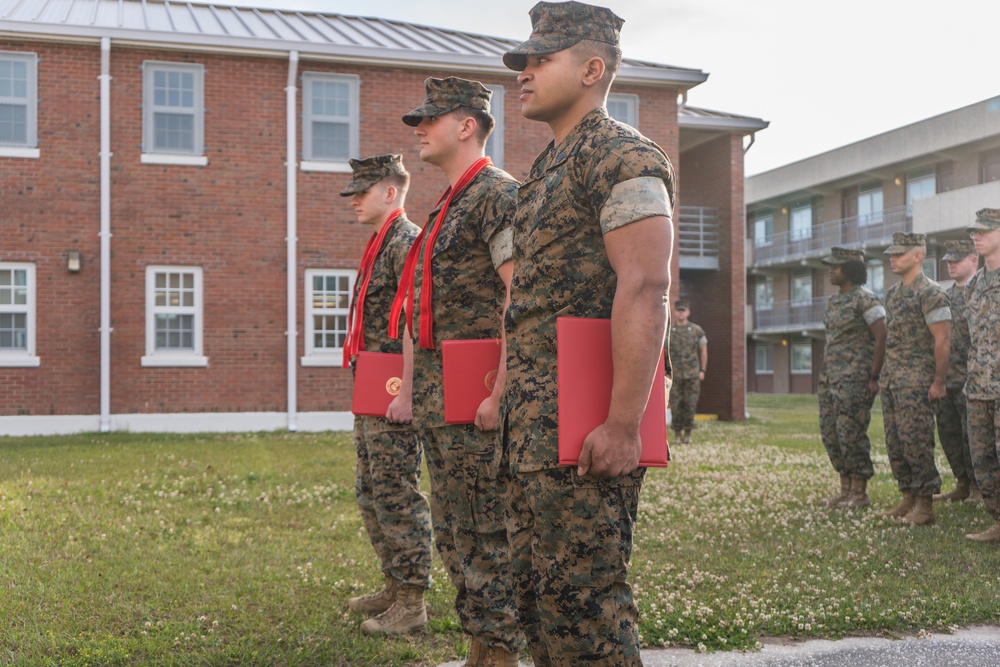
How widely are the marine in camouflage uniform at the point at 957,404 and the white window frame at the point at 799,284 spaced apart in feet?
116

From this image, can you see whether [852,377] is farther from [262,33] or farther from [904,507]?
[262,33]

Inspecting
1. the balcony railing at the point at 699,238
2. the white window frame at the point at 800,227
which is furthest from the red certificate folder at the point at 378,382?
the white window frame at the point at 800,227

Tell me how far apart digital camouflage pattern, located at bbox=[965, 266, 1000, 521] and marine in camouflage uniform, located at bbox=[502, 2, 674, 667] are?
5681 millimetres

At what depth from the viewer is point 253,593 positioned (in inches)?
225

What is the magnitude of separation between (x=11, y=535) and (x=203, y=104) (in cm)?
1230

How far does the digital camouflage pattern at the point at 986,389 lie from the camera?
7543 millimetres

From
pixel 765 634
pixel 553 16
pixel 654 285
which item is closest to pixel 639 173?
pixel 654 285

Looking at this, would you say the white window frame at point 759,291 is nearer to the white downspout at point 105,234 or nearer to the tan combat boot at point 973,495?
the white downspout at point 105,234

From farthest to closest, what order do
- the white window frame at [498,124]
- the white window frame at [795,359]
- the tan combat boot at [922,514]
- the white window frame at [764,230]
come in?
the white window frame at [764,230] → the white window frame at [795,359] → the white window frame at [498,124] → the tan combat boot at [922,514]

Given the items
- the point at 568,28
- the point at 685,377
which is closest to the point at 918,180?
the point at 685,377

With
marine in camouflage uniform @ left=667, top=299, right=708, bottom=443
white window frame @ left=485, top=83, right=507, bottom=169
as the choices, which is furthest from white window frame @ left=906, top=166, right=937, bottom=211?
marine in camouflage uniform @ left=667, top=299, right=708, bottom=443

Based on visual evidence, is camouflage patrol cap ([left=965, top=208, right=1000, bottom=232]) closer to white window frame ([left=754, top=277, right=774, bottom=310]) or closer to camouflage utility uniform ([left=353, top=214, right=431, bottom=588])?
camouflage utility uniform ([left=353, top=214, right=431, bottom=588])

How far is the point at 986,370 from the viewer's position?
24.9 ft

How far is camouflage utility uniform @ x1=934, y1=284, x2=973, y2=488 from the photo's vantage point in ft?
32.0
